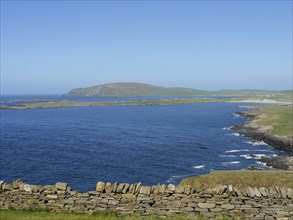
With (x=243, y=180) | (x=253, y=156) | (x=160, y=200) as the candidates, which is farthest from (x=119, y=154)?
(x=160, y=200)

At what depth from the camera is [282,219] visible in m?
17.2

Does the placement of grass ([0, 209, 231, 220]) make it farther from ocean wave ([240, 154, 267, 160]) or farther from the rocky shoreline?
ocean wave ([240, 154, 267, 160])

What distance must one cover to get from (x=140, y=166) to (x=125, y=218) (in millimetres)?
44661

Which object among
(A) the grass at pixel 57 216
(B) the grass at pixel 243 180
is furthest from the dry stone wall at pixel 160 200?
(B) the grass at pixel 243 180

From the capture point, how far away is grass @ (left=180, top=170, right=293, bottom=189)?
131 feet

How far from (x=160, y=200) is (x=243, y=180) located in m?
26.4

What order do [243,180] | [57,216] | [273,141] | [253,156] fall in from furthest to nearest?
[273,141], [253,156], [243,180], [57,216]

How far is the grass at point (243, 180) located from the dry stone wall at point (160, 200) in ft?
74.0

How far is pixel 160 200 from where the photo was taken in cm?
1797

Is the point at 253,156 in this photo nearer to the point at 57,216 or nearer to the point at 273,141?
the point at 273,141

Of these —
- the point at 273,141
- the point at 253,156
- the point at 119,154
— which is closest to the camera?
the point at 253,156

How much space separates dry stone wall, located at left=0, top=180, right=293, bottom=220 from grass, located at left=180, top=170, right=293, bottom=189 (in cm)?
2257

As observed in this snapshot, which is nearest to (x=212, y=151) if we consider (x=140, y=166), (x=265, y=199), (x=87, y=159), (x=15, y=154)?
(x=140, y=166)

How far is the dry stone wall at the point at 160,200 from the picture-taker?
17.4 m
